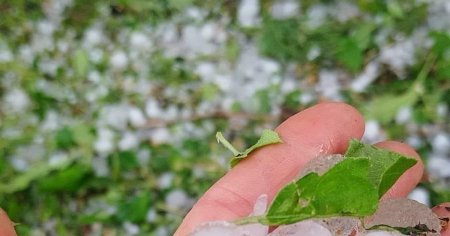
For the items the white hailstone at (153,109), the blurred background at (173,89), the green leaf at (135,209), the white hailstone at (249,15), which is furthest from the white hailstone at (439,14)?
the green leaf at (135,209)

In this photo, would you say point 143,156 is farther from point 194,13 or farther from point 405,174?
point 405,174

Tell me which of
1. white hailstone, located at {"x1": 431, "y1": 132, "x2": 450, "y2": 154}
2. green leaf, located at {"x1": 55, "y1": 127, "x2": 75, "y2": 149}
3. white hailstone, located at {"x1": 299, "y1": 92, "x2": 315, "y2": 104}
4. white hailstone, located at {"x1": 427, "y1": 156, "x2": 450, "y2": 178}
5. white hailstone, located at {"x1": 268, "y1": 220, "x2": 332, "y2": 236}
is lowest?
white hailstone, located at {"x1": 427, "y1": 156, "x2": 450, "y2": 178}

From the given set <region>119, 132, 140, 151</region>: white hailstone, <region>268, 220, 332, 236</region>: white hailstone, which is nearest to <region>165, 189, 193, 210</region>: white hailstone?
<region>119, 132, 140, 151</region>: white hailstone

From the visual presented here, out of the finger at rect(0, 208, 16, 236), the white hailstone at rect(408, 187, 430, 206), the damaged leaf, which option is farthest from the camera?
the white hailstone at rect(408, 187, 430, 206)

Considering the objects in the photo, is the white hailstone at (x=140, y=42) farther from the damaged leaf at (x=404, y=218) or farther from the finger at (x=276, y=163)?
the damaged leaf at (x=404, y=218)

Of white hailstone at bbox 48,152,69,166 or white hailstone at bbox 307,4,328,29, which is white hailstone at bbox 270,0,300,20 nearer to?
white hailstone at bbox 307,4,328,29

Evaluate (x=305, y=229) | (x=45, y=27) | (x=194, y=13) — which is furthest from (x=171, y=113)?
(x=305, y=229)

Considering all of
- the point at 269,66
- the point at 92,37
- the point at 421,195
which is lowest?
the point at 421,195
